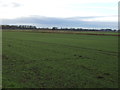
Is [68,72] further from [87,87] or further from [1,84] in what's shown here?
[1,84]

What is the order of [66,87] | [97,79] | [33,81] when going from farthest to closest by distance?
1. [97,79]
2. [33,81]
3. [66,87]

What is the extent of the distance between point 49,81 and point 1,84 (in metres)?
1.96

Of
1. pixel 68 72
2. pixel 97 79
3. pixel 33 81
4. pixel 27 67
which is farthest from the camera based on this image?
pixel 27 67

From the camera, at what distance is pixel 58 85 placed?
7.77 m

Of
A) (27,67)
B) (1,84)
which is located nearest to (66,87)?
(1,84)

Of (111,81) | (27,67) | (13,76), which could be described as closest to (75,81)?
(111,81)

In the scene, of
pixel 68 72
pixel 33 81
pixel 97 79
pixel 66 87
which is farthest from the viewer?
pixel 68 72

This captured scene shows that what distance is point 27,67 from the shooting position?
36.9ft

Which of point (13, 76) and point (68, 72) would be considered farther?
point (68, 72)

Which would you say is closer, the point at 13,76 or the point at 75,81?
the point at 75,81

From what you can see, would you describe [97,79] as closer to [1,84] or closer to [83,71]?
[83,71]

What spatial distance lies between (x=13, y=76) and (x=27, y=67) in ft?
7.02

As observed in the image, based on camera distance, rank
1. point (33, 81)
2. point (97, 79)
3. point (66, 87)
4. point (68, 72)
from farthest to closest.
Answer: point (68, 72) < point (97, 79) < point (33, 81) < point (66, 87)

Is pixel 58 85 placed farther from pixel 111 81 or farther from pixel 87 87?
pixel 111 81
